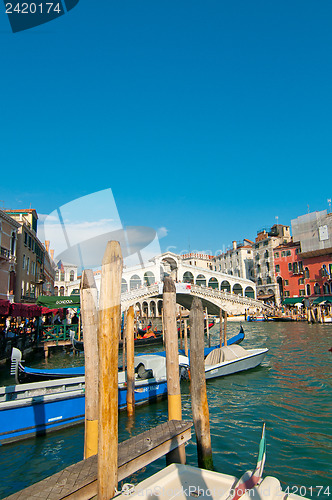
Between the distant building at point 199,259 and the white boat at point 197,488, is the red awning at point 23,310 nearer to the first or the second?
the white boat at point 197,488

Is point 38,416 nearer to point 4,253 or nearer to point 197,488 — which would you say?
point 197,488

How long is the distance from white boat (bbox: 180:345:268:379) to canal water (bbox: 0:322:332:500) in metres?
0.25

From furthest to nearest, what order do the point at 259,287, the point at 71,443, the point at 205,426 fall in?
the point at 259,287, the point at 71,443, the point at 205,426

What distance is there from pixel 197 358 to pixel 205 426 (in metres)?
0.79

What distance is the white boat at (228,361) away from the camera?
9.56 m

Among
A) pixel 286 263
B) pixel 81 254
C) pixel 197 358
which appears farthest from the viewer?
pixel 286 263

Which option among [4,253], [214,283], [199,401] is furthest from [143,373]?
[214,283]

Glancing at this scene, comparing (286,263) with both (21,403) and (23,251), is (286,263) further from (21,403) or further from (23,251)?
(21,403)

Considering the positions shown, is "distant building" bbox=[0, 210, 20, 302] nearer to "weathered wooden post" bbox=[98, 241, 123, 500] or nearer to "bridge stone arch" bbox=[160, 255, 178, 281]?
"weathered wooden post" bbox=[98, 241, 123, 500]

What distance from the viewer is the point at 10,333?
15.2 m

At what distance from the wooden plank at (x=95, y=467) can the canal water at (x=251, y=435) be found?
99cm

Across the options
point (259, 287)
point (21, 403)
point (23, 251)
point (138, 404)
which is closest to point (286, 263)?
point (259, 287)

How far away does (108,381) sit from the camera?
9.31 feet

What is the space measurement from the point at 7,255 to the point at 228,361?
49.6ft
